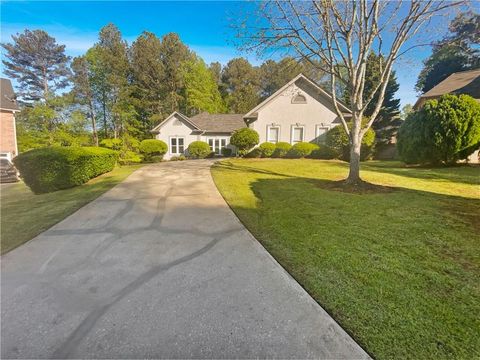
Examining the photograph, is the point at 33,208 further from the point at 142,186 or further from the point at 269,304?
the point at 269,304

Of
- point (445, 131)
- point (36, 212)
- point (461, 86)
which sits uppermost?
point (461, 86)

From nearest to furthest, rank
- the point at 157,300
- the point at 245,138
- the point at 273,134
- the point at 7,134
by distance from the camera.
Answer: the point at 157,300
the point at 7,134
the point at 245,138
the point at 273,134

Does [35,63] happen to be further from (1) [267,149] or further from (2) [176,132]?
(1) [267,149]

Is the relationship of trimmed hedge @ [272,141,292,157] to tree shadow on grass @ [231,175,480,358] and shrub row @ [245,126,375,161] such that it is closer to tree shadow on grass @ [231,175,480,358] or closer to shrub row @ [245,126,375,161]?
shrub row @ [245,126,375,161]

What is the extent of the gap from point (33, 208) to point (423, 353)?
29.1ft

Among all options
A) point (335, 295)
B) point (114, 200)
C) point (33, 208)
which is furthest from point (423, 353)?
point (33, 208)

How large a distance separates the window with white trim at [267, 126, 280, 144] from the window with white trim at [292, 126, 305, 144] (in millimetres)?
1383

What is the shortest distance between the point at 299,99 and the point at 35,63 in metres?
35.1

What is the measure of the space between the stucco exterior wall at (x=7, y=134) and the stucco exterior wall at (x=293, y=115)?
19324 millimetres

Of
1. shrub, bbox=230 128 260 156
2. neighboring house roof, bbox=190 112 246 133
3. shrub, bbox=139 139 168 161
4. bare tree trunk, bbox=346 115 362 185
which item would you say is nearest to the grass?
bare tree trunk, bbox=346 115 362 185

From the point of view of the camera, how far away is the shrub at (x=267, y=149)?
1967cm

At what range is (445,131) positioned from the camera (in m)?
12.2

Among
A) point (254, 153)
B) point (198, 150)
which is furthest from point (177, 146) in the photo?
point (254, 153)

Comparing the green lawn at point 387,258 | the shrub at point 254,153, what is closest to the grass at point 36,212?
the green lawn at point 387,258
